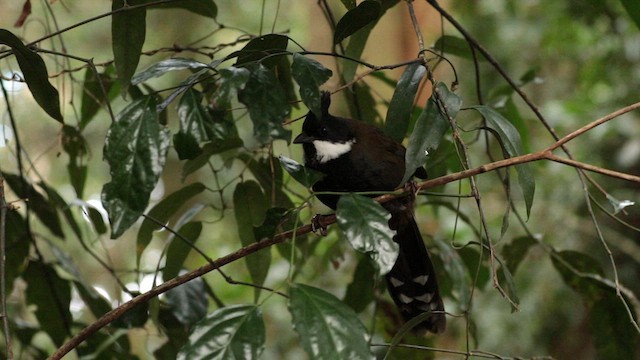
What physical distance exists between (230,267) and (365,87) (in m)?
3.52

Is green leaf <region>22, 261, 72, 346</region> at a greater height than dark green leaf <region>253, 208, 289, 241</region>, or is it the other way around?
green leaf <region>22, 261, 72, 346</region>

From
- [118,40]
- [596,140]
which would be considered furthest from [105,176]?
[118,40]

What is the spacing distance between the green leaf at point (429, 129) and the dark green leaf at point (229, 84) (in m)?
0.31

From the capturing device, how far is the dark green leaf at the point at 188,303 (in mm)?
2072

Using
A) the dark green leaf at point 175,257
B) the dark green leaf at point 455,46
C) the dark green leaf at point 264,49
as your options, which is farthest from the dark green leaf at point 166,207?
the dark green leaf at point 455,46

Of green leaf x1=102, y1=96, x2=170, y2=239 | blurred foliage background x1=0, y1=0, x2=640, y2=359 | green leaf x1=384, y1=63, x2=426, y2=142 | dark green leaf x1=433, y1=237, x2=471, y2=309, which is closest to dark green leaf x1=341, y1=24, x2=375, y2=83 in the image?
green leaf x1=384, y1=63, x2=426, y2=142

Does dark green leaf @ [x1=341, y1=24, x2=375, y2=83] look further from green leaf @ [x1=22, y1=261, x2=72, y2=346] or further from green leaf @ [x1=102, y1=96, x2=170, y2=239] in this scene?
green leaf @ [x1=22, y1=261, x2=72, y2=346]

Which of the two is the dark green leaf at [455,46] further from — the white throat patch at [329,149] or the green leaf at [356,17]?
the green leaf at [356,17]

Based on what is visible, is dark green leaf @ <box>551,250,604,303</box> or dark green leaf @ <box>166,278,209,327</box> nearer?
dark green leaf @ <box>166,278,209,327</box>

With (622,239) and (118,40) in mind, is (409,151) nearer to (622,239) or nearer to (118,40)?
(118,40)

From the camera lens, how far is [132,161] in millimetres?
1316

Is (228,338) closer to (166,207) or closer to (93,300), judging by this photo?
(166,207)

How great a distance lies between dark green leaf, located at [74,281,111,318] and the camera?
218cm

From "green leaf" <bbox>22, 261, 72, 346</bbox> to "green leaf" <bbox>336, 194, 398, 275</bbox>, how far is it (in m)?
1.31
